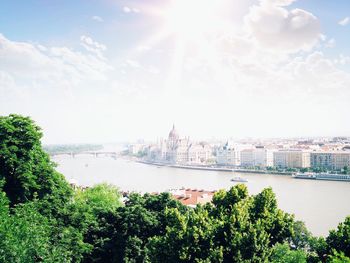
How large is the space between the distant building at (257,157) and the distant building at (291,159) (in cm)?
122

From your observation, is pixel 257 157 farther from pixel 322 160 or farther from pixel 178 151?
pixel 178 151

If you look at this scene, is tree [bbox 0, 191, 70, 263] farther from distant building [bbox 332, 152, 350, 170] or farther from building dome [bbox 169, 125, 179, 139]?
building dome [bbox 169, 125, 179, 139]

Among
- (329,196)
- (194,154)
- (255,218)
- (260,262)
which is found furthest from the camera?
(194,154)

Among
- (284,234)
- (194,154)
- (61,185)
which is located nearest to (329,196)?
(284,234)

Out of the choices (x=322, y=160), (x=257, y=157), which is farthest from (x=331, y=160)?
(x=257, y=157)

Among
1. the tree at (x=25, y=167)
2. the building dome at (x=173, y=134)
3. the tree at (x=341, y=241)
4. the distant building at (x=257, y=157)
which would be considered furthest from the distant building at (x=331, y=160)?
the tree at (x=25, y=167)

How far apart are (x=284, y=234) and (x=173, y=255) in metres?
2.02

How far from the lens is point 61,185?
7203 millimetres

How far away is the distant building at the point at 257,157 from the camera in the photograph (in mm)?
46194

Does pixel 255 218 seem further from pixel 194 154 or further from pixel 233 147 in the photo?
pixel 194 154

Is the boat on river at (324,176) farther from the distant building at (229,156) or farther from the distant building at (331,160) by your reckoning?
the distant building at (229,156)

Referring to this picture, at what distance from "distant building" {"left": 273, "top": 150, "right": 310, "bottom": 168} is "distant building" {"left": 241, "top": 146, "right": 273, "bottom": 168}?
1.22 metres

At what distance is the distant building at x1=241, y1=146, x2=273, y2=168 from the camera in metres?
46.2

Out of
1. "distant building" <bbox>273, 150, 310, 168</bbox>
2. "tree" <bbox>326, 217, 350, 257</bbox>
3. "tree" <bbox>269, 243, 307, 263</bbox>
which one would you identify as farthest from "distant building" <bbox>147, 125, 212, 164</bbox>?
"tree" <bbox>326, 217, 350, 257</bbox>
